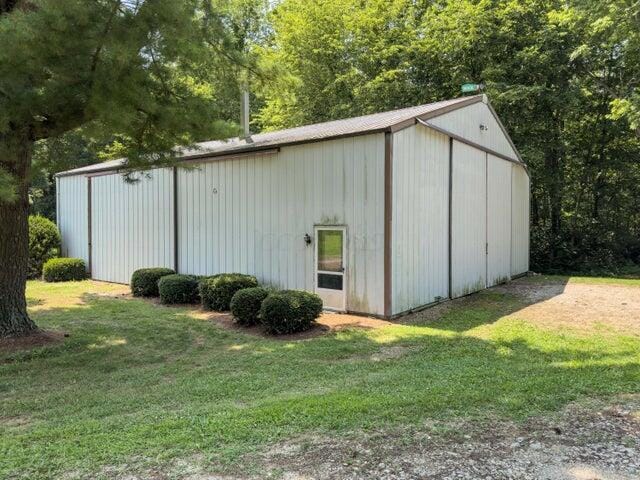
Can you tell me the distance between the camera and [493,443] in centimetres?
361

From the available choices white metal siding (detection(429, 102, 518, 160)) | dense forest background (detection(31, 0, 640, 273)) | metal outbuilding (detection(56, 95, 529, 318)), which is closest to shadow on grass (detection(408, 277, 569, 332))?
metal outbuilding (detection(56, 95, 529, 318))

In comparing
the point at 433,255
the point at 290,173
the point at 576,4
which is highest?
the point at 576,4

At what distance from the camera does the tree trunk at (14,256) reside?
7.52 m

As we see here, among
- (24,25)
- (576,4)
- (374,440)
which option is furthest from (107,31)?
(576,4)

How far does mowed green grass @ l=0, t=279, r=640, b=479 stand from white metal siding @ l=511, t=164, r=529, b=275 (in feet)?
24.0

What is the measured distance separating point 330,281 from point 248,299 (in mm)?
1866

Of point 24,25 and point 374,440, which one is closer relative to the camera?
point 374,440

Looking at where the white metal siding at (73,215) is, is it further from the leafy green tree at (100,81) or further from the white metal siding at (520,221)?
the white metal siding at (520,221)

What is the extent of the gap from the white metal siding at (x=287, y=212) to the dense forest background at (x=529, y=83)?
7.06m

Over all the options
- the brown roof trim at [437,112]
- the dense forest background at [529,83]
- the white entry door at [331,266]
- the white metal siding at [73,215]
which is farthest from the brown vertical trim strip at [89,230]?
the brown roof trim at [437,112]

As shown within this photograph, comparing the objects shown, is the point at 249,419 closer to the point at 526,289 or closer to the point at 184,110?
the point at 184,110

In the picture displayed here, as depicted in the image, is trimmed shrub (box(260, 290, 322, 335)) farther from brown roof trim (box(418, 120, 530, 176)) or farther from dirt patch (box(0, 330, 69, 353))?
brown roof trim (box(418, 120, 530, 176))

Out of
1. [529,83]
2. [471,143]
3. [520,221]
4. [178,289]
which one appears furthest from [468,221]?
[529,83]

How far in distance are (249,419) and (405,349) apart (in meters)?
3.46
